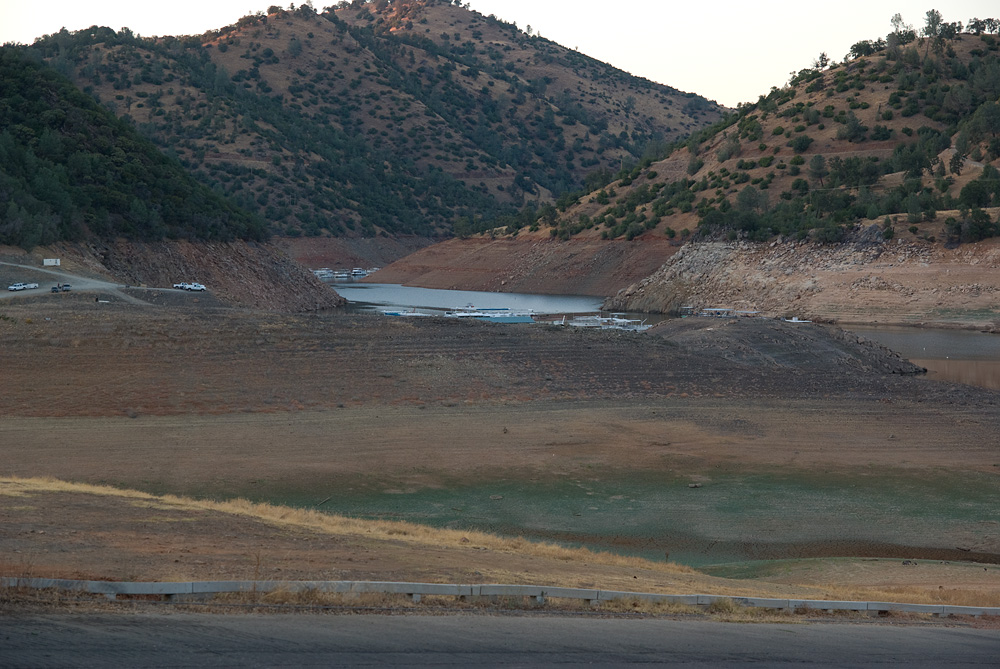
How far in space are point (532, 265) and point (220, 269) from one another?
5383 centimetres

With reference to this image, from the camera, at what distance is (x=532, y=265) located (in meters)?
121

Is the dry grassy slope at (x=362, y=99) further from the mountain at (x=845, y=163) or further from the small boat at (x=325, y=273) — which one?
the mountain at (x=845, y=163)

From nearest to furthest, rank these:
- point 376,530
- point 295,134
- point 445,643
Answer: point 445,643
point 376,530
point 295,134

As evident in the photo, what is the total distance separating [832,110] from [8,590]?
120 m

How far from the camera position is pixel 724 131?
130 metres

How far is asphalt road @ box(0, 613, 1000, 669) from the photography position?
10367mm

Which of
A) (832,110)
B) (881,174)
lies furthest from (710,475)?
(832,110)

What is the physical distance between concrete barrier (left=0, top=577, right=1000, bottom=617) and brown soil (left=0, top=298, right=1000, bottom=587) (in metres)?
1.44

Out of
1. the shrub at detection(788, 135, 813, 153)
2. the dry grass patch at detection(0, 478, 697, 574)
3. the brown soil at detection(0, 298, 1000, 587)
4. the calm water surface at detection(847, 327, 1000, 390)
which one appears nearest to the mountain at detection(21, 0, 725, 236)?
the shrub at detection(788, 135, 813, 153)

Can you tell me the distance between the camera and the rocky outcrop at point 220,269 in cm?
6581

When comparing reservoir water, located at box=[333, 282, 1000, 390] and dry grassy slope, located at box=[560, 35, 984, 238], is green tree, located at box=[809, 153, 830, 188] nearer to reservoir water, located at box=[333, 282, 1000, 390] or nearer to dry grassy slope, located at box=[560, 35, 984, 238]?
dry grassy slope, located at box=[560, 35, 984, 238]

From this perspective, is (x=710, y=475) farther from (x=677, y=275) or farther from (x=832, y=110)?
(x=832, y=110)

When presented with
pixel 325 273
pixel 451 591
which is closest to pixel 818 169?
pixel 325 273

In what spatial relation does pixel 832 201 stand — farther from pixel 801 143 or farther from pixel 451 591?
pixel 451 591
